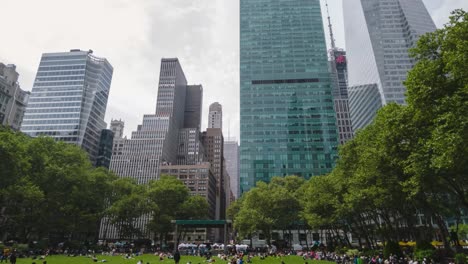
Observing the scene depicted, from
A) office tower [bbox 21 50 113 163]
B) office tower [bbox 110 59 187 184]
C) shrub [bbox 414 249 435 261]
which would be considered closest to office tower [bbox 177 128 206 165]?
office tower [bbox 110 59 187 184]

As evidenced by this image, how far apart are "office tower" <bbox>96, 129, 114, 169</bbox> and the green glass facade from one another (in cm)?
7583

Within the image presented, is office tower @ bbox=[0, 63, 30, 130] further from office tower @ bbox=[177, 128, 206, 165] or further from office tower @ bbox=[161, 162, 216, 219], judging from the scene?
office tower @ bbox=[177, 128, 206, 165]

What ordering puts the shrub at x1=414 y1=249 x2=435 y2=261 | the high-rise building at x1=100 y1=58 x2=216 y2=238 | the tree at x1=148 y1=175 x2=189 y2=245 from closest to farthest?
1. the shrub at x1=414 y1=249 x2=435 y2=261
2. the tree at x1=148 y1=175 x2=189 y2=245
3. the high-rise building at x1=100 y1=58 x2=216 y2=238

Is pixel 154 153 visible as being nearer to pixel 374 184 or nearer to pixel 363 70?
pixel 363 70

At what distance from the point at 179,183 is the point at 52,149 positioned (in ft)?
103

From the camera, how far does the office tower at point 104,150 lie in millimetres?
148625

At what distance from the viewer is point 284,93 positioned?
124000mm

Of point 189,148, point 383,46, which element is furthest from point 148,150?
point 383,46

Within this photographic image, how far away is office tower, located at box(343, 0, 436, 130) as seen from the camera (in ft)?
438

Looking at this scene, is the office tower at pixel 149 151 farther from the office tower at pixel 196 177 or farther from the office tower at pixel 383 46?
the office tower at pixel 383 46

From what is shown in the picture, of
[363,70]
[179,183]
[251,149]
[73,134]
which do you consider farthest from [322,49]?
[73,134]

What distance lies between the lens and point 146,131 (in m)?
166

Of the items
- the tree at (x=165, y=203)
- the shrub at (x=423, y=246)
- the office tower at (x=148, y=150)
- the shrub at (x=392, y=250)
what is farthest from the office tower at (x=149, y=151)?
the shrub at (x=423, y=246)

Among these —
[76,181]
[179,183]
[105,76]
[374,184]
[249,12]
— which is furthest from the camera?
[105,76]
